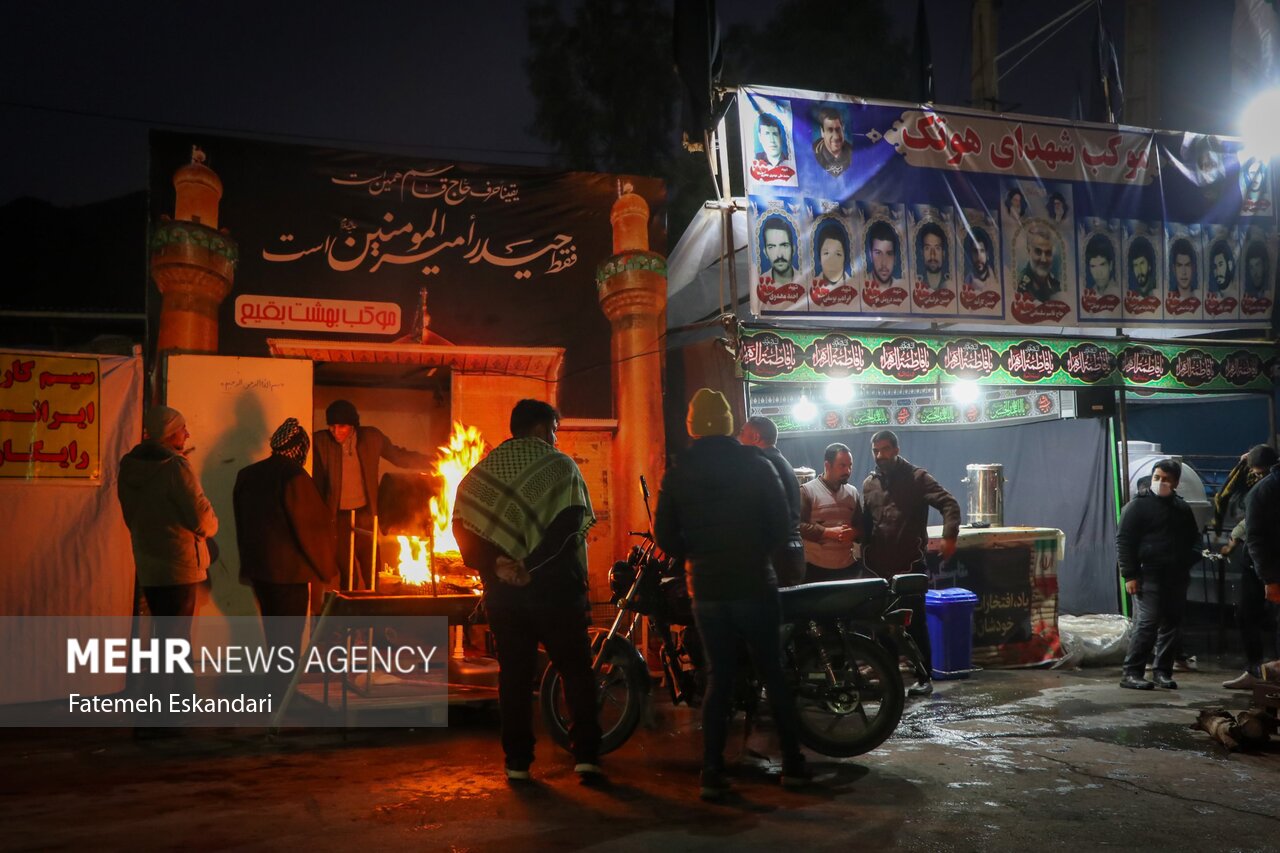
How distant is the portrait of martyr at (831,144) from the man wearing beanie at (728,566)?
4.82 m

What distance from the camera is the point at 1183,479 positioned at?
12.6 metres

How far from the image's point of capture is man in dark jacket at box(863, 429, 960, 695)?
8.05 m

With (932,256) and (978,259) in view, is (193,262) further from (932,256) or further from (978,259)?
(978,259)

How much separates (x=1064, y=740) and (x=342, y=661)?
182 inches

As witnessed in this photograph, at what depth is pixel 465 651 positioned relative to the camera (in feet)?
28.9

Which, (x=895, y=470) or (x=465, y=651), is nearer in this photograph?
(x=895, y=470)

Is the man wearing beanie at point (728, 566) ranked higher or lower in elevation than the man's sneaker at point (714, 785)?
higher

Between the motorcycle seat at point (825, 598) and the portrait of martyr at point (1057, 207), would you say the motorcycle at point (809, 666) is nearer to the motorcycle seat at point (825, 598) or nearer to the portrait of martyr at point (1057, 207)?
the motorcycle seat at point (825, 598)

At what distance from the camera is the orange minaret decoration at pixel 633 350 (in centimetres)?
927

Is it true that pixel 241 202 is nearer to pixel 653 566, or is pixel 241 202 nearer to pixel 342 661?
pixel 342 661

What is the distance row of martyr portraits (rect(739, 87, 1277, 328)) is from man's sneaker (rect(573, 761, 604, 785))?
456 centimetres


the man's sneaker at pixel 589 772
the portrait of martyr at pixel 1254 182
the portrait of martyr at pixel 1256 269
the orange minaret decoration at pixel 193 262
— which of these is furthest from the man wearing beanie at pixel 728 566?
the portrait of martyr at pixel 1254 182

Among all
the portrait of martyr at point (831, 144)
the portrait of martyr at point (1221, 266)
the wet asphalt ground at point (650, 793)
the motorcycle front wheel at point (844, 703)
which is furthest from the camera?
the portrait of martyr at point (1221, 266)

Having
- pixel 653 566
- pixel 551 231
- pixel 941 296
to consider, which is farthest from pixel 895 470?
pixel 551 231
